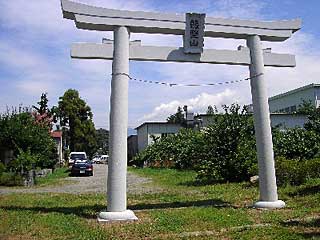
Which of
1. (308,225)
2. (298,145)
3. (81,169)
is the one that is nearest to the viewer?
(308,225)

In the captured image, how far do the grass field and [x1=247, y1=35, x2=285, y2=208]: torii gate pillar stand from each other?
0.47m

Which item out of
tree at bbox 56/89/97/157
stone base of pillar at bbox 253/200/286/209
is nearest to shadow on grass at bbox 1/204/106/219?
stone base of pillar at bbox 253/200/286/209

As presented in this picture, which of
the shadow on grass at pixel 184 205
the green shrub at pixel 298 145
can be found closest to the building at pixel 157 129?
the green shrub at pixel 298 145

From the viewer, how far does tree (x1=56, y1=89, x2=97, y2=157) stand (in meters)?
53.9

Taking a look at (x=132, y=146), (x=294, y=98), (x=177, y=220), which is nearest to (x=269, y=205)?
(x=177, y=220)

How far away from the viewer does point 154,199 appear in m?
13.8

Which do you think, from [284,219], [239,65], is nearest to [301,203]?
[284,219]

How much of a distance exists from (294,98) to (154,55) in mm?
39386

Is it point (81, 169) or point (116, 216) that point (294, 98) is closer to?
point (81, 169)

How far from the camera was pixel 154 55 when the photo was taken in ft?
35.0

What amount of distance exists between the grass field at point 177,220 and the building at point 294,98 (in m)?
31.6

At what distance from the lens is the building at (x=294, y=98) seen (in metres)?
43.0

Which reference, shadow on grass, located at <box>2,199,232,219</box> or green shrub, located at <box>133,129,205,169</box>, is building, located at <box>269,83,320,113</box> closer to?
green shrub, located at <box>133,129,205,169</box>

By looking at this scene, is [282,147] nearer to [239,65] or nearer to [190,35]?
[239,65]
